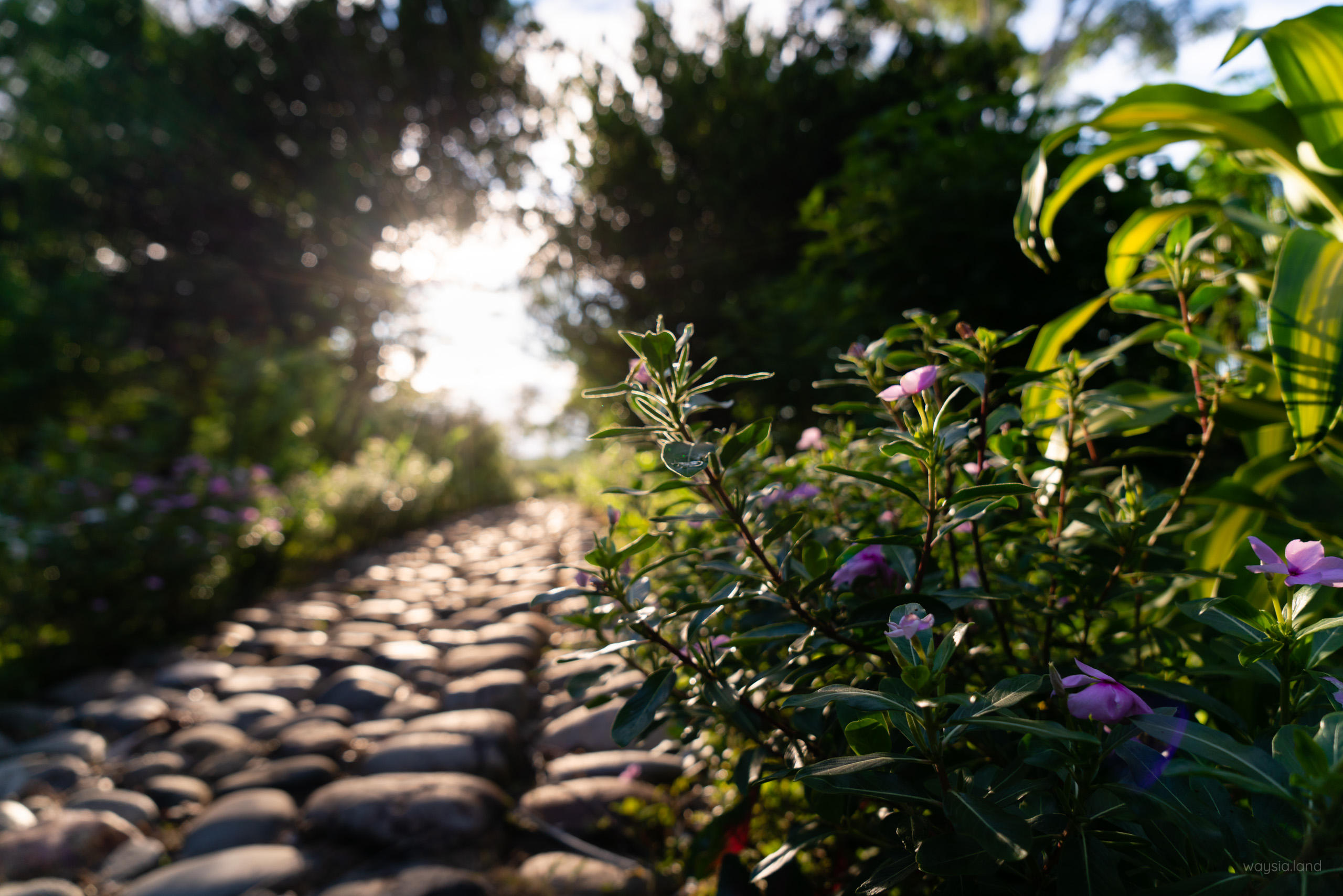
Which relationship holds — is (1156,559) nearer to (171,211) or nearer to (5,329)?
(5,329)

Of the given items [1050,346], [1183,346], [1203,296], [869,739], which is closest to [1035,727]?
[869,739]

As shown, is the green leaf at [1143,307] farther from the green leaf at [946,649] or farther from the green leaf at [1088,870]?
the green leaf at [1088,870]

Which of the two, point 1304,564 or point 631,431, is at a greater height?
point 631,431

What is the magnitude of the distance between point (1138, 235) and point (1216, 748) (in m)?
1.42

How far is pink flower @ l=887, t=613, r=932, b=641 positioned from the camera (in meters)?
0.58

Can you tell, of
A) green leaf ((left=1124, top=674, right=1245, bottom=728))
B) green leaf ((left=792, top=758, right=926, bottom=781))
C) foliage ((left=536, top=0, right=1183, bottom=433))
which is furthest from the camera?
foliage ((left=536, top=0, right=1183, bottom=433))

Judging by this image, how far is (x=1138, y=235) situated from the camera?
1.45m

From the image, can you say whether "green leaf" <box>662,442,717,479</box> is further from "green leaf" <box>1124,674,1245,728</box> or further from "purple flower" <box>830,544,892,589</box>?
"green leaf" <box>1124,674,1245,728</box>

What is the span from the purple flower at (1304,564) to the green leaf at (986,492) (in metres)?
0.19

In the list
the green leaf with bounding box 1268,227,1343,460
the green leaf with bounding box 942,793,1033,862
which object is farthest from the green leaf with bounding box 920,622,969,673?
the green leaf with bounding box 1268,227,1343,460

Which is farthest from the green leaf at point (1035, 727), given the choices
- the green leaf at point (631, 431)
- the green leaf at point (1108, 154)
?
the green leaf at point (1108, 154)

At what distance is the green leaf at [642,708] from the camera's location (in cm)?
69

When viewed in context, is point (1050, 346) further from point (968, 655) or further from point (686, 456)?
point (686, 456)

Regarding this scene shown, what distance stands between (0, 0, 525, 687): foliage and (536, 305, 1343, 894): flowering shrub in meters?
6.30
